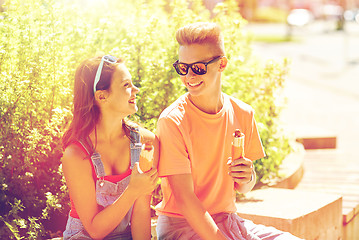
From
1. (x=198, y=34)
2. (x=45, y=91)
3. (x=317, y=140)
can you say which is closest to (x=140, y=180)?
(x=198, y=34)

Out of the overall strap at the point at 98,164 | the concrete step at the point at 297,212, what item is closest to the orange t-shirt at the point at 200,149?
the overall strap at the point at 98,164

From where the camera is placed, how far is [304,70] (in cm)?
1852

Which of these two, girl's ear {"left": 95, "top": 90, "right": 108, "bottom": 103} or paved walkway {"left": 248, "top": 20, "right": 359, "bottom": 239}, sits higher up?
girl's ear {"left": 95, "top": 90, "right": 108, "bottom": 103}

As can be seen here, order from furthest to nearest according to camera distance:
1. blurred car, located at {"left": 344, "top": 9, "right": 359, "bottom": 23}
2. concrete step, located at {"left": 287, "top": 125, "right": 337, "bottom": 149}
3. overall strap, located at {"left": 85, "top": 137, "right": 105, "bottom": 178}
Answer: blurred car, located at {"left": 344, "top": 9, "right": 359, "bottom": 23} < concrete step, located at {"left": 287, "top": 125, "right": 337, "bottom": 149} < overall strap, located at {"left": 85, "top": 137, "right": 105, "bottom": 178}

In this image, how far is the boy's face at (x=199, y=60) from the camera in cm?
310

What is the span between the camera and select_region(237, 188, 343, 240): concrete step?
3.89 meters

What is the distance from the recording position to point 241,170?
3.04 meters

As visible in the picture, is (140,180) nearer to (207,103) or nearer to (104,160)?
(104,160)

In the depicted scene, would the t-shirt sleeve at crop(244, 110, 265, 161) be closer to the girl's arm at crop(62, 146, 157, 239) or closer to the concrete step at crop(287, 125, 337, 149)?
the girl's arm at crop(62, 146, 157, 239)

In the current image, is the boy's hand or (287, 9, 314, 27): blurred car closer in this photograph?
the boy's hand

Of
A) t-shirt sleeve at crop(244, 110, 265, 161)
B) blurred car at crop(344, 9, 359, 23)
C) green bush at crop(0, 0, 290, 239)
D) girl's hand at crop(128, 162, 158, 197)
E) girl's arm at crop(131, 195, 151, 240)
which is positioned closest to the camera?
girl's hand at crop(128, 162, 158, 197)

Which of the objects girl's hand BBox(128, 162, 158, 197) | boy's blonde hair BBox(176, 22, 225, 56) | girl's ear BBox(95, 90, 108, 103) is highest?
boy's blonde hair BBox(176, 22, 225, 56)

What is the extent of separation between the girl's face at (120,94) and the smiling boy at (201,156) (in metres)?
0.19

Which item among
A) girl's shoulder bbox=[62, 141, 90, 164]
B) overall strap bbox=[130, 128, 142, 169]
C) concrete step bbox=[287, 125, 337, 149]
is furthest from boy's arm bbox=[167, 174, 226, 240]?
concrete step bbox=[287, 125, 337, 149]
